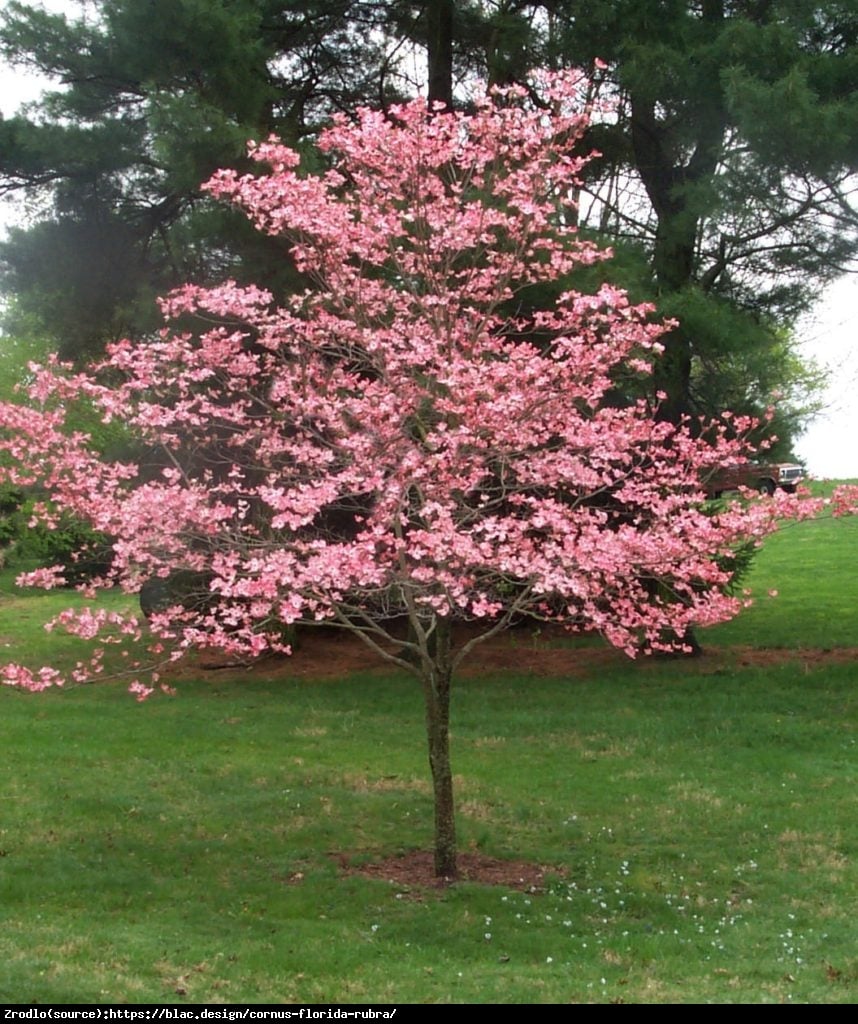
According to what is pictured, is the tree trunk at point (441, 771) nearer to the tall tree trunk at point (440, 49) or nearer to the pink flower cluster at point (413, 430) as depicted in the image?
the pink flower cluster at point (413, 430)

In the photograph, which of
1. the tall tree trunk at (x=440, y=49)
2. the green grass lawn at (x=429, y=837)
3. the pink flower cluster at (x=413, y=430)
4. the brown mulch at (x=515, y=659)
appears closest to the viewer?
the green grass lawn at (x=429, y=837)

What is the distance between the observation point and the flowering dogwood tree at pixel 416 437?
670cm

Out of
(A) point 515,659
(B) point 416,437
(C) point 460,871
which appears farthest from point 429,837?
(A) point 515,659

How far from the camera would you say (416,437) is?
25.1ft

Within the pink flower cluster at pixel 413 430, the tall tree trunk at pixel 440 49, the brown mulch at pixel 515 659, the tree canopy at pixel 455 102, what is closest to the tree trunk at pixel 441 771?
the pink flower cluster at pixel 413 430

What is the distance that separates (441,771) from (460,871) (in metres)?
0.75

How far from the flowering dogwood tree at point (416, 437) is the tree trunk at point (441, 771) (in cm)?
2

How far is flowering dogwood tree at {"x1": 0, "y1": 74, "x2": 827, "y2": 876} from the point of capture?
264 inches

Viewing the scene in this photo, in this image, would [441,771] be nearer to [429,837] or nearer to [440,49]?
[429,837]

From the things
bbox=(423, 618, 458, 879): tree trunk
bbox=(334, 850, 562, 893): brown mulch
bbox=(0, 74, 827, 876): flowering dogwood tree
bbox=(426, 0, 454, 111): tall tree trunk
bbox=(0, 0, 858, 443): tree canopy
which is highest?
bbox=(426, 0, 454, 111): tall tree trunk

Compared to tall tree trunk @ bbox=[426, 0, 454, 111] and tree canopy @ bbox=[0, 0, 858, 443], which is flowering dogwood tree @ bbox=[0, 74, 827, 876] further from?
tall tree trunk @ bbox=[426, 0, 454, 111]

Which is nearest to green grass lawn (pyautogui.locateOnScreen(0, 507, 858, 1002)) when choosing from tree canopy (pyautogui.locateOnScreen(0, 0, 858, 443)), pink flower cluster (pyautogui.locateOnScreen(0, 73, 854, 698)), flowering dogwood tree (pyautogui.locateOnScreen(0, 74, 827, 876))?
flowering dogwood tree (pyautogui.locateOnScreen(0, 74, 827, 876))

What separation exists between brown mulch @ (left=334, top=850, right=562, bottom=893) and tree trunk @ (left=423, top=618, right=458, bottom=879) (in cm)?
13

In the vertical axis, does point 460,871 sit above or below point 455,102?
below
